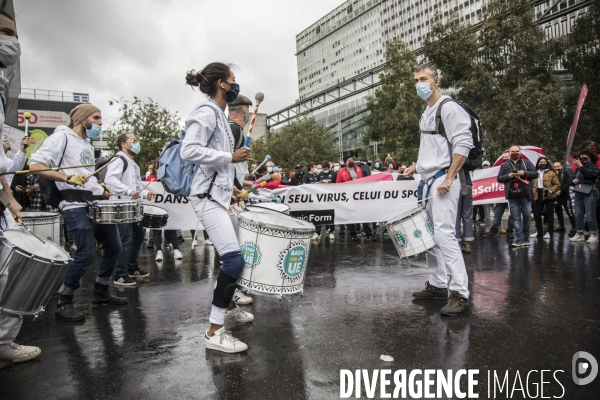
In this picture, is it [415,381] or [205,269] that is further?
[205,269]

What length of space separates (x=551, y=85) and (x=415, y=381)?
19857 millimetres

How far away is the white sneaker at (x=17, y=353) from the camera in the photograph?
386cm

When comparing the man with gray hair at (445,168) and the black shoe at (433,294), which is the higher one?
the man with gray hair at (445,168)

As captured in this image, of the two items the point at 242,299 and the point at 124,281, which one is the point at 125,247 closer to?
the point at 124,281

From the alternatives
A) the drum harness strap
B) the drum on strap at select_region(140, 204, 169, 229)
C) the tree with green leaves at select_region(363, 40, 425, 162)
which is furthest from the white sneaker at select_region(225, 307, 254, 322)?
the tree with green leaves at select_region(363, 40, 425, 162)

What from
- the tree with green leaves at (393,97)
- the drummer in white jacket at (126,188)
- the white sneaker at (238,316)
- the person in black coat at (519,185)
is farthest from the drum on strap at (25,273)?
the tree with green leaves at (393,97)

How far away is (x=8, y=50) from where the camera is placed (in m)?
3.46

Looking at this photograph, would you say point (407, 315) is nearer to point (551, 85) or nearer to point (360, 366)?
point (360, 366)

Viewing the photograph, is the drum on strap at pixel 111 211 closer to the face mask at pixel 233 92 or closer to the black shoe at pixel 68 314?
the black shoe at pixel 68 314

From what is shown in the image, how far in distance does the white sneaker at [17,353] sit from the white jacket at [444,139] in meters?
4.04

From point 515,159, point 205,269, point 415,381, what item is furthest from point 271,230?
→ point 515,159

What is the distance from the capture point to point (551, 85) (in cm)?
1983

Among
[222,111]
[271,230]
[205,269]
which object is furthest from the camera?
[205,269]

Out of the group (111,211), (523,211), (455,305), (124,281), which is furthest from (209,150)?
(523,211)
